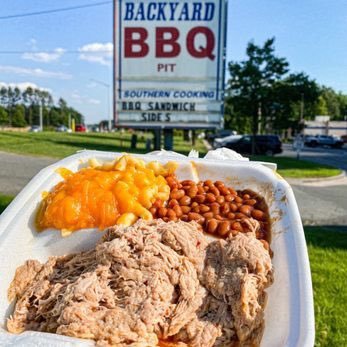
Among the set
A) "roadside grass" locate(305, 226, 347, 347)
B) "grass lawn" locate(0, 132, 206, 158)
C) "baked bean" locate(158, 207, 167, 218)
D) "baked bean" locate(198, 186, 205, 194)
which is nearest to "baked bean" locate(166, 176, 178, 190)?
"baked bean" locate(198, 186, 205, 194)

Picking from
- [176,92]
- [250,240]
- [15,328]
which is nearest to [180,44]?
[176,92]

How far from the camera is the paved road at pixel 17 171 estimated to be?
388 inches

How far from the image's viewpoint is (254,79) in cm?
2178

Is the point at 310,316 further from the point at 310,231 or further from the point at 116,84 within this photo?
the point at 310,231

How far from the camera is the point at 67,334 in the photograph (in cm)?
168

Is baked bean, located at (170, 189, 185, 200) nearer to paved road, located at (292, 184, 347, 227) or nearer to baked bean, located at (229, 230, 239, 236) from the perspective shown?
baked bean, located at (229, 230, 239, 236)

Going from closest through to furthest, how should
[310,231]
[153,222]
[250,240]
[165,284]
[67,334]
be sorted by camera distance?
[67,334] → [165,284] → [250,240] → [153,222] → [310,231]

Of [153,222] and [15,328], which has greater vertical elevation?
[153,222]

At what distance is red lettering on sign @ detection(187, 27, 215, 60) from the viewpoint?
5633 mm

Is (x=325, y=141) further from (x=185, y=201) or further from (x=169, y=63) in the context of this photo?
(x=185, y=201)

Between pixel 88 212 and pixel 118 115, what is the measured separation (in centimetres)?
374

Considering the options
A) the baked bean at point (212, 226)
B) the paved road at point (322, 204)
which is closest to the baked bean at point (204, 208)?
the baked bean at point (212, 226)

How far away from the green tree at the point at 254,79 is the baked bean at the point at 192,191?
787 inches

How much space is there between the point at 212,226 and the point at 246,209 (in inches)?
11.5
